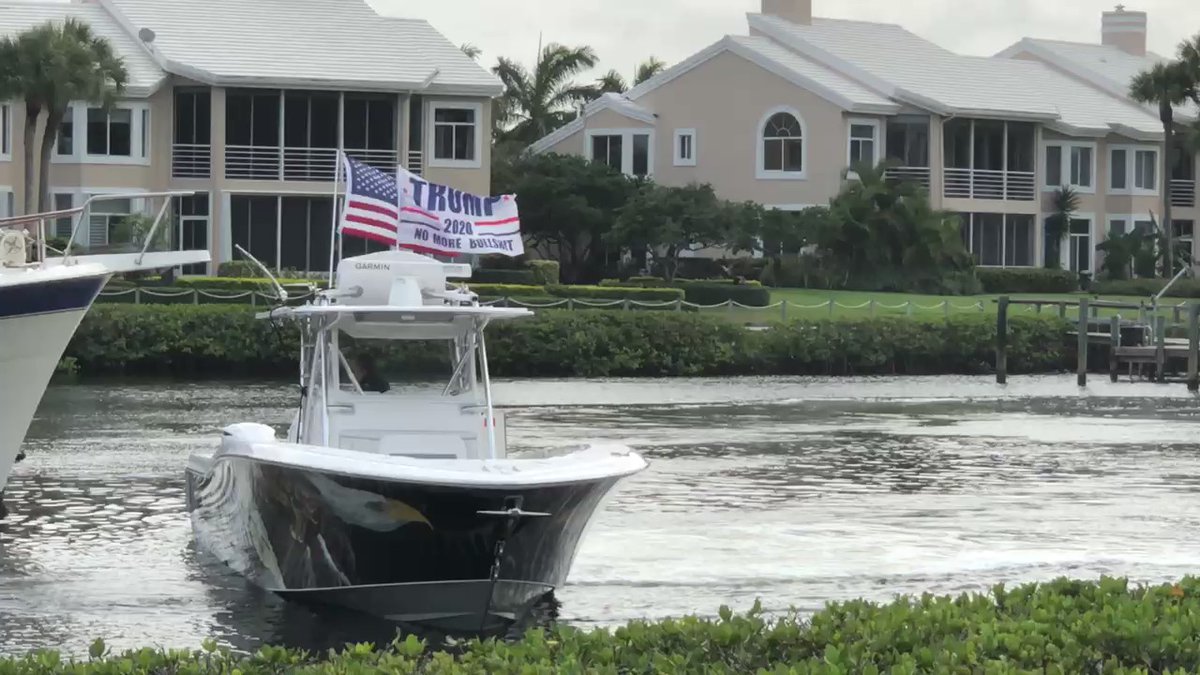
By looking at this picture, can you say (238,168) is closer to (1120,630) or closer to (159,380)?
(159,380)

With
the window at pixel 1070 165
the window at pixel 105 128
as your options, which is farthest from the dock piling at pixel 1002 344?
the window at pixel 1070 165

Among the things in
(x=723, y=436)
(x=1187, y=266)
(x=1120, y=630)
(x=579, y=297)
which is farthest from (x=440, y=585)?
(x=1187, y=266)

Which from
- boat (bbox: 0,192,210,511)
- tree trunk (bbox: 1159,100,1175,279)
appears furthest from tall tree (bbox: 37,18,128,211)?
tree trunk (bbox: 1159,100,1175,279)

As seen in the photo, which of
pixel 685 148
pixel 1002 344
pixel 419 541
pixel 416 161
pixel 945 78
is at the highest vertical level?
pixel 945 78

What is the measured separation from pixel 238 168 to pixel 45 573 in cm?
4108

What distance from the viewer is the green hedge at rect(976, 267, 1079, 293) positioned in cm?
6450

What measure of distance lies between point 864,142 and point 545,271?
1265 cm

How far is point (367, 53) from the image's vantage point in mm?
60312

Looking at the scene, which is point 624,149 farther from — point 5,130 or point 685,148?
point 5,130

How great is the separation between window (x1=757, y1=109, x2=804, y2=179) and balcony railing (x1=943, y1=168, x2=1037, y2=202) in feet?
16.0

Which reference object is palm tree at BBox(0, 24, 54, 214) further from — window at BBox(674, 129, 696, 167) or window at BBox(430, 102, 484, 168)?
window at BBox(674, 129, 696, 167)

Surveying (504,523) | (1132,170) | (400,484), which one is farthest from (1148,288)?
(400,484)

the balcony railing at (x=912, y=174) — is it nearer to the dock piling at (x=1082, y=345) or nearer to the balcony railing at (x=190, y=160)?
the balcony railing at (x=190, y=160)

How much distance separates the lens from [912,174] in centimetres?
6688
